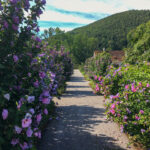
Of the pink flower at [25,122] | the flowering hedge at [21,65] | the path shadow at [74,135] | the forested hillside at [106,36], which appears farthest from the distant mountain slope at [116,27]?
the pink flower at [25,122]

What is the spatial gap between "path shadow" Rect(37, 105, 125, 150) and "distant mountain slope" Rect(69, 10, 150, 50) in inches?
2362

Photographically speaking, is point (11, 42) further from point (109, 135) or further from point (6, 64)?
point (109, 135)

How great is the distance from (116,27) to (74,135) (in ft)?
255

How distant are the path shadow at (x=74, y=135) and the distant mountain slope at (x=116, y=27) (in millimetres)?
59988

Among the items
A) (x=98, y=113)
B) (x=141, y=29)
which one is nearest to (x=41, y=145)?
(x=98, y=113)

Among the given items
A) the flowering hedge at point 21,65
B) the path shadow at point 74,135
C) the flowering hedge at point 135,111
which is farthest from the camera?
the path shadow at point 74,135

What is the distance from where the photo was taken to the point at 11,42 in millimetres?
2816

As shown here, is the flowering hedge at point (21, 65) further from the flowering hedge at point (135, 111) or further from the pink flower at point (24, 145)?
the flowering hedge at point (135, 111)

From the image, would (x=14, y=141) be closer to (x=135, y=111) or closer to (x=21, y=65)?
(x=21, y=65)

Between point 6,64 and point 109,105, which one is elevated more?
point 6,64

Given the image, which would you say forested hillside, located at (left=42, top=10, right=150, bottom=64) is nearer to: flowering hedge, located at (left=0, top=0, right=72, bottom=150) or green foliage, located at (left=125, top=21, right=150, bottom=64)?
green foliage, located at (left=125, top=21, right=150, bottom=64)

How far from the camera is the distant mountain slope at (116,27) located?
66875mm

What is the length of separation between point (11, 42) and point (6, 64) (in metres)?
0.39

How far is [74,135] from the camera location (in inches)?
194
